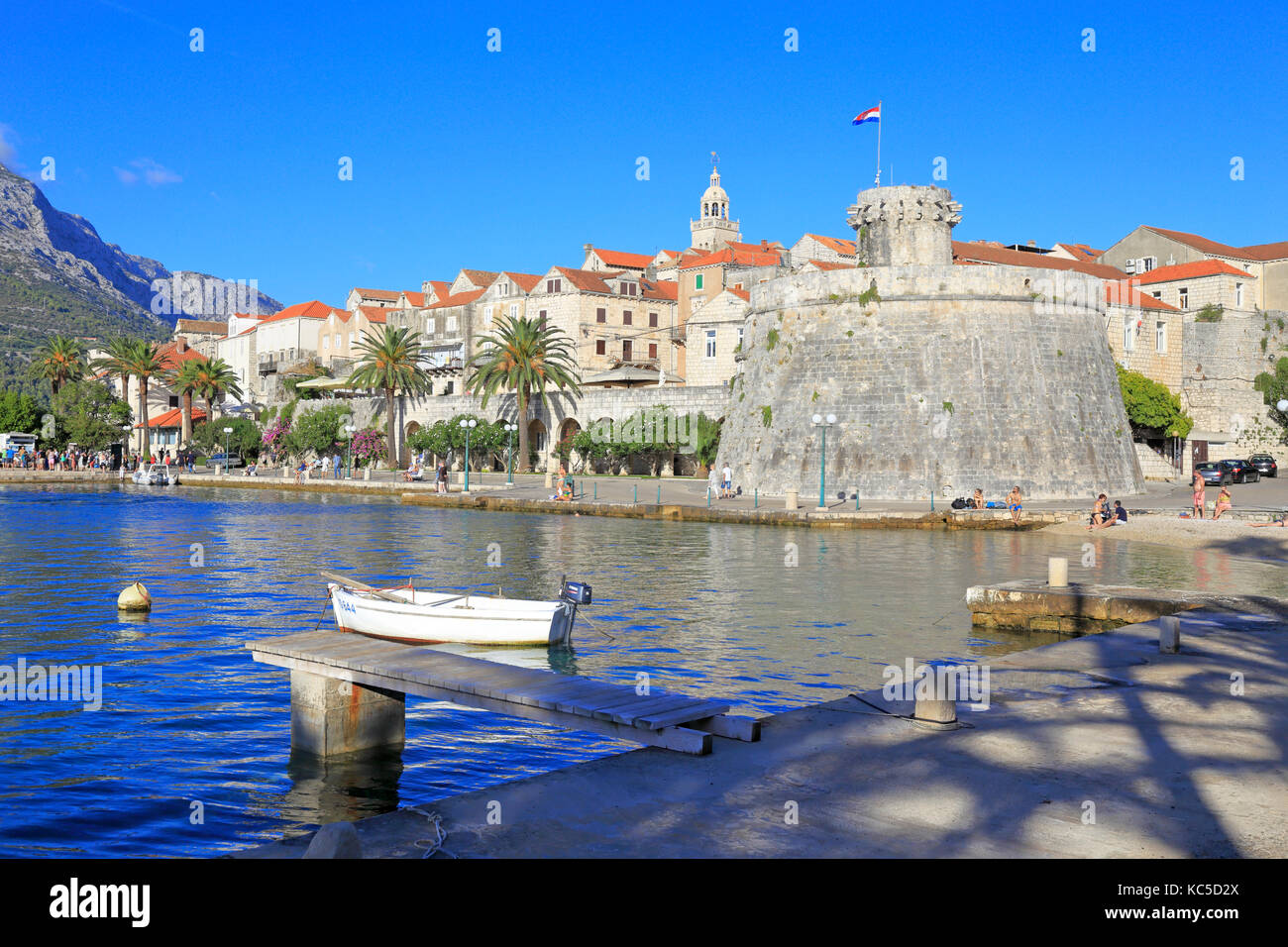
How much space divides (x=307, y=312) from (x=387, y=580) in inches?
3021

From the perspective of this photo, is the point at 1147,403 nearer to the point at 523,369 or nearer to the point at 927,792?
the point at 523,369

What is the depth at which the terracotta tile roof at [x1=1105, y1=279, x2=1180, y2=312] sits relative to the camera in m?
59.0

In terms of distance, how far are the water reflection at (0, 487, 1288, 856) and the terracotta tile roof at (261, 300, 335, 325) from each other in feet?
191

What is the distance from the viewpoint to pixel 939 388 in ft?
127

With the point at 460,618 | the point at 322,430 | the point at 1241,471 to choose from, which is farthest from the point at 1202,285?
the point at 460,618

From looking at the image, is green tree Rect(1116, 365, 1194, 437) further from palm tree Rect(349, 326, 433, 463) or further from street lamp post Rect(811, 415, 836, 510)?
palm tree Rect(349, 326, 433, 463)

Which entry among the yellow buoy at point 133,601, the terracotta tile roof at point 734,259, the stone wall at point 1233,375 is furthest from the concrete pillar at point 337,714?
the terracotta tile roof at point 734,259

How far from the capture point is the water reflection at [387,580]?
8844 mm

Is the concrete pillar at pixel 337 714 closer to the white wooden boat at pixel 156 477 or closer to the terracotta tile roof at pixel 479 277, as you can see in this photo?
the white wooden boat at pixel 156 477

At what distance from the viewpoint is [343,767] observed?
29.9ft

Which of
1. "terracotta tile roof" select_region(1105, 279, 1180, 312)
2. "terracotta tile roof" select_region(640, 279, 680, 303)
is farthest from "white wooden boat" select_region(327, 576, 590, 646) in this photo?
"terracotta tile roof" select_region(640, 279, 680, 303)

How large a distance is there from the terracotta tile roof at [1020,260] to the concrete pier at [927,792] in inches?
2213
